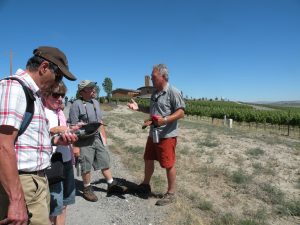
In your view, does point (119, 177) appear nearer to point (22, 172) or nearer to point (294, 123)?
point (22, 172)

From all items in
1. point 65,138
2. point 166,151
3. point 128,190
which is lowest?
point 128,190

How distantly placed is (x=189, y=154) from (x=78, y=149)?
5223mm

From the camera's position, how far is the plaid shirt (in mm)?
1995

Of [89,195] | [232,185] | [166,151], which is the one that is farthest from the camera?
[232,185]

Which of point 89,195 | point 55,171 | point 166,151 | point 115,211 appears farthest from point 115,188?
point 55,171

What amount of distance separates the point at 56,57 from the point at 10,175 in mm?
877

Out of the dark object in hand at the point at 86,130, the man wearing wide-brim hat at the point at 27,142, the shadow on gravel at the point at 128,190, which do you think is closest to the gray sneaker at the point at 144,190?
the shadow on gravel at the point at 128,190

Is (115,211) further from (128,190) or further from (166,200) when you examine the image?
(128,190)

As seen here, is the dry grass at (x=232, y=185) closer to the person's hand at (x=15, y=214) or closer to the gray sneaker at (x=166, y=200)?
the gray sneaker at (x=166, y=200)

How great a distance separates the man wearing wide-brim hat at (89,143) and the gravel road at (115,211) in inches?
7.1

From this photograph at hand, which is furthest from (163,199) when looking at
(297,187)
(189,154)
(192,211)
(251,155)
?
(251,155)

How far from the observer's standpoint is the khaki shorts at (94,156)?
5.23m

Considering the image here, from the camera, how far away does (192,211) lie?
190 inches

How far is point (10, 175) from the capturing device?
2.00 metres
